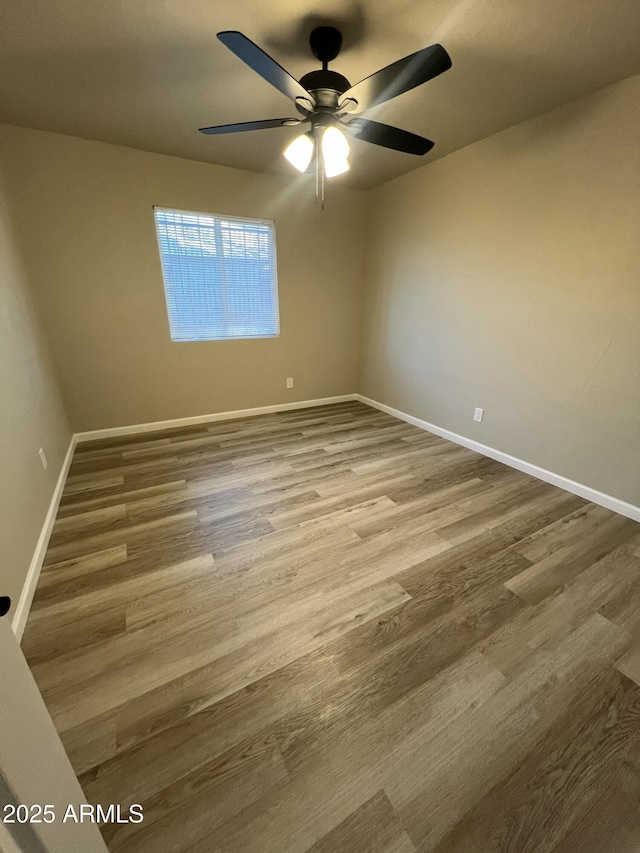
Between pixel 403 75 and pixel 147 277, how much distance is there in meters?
2.56

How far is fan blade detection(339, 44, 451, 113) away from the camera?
45.9 inches

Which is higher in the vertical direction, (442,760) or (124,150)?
(124,150)

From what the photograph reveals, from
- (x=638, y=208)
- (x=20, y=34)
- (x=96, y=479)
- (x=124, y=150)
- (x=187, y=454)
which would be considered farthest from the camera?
(x=187, y=454)

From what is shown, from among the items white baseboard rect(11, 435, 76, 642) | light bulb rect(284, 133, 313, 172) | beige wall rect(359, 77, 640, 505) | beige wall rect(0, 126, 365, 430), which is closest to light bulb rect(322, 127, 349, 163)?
light bulb rect(284, 133, 313, 172)

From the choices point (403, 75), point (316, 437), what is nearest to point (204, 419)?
point (316, 437)

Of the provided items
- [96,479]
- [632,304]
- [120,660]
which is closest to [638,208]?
[632,304]

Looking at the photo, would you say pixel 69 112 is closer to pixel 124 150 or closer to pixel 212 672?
pixel 124 150

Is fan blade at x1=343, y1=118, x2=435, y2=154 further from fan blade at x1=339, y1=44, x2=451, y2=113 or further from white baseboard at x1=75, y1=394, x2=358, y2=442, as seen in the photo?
white baseboard at x1=75, y1=394, x2=358, y2=442

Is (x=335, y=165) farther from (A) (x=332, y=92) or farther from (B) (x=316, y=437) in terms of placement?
(B) (x=316, y=437)

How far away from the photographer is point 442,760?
102cm

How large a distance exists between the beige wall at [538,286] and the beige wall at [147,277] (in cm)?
90

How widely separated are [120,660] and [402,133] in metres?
2.66

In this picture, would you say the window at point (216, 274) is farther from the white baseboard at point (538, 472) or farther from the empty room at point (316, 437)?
the white baseboard at point (538, 472)

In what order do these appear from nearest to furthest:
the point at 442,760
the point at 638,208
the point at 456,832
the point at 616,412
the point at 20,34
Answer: the point at 456,832 → the point at 442,760 → the point at 20,34 → the point at 638,208 → the point at 616,412
